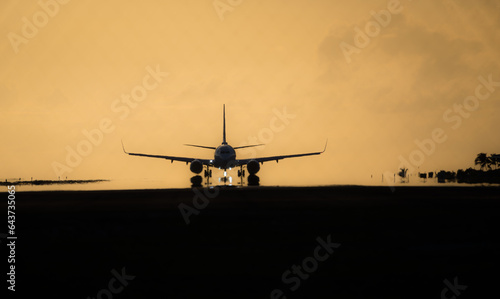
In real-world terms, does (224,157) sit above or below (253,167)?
above

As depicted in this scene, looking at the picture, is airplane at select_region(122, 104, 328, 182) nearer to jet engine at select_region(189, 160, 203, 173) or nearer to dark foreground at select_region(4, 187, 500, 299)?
jet engine at select_region(189, 160, 203, 173)

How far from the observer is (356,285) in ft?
35.2

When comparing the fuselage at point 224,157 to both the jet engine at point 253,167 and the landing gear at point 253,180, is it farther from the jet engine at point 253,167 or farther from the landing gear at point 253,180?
the landing gear at point 253,180

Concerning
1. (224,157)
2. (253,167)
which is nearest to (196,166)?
(224,157)

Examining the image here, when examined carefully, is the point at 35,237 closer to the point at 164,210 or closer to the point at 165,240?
the point at 165,240

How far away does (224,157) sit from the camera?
81750 millimetres

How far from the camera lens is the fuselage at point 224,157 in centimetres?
8194

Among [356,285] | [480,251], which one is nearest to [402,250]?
[480,251]

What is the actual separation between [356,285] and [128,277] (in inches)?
163

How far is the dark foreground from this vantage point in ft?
34.5

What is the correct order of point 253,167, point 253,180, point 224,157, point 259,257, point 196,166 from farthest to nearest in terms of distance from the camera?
point 253,167
point 224,157
point 196,166
point 253,180
point 259,257

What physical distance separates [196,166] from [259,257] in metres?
68.0

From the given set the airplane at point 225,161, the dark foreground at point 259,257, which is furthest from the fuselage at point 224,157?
the dark foreground at point 259,257

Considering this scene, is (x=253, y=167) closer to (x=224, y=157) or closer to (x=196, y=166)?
(x=224, y=157)
